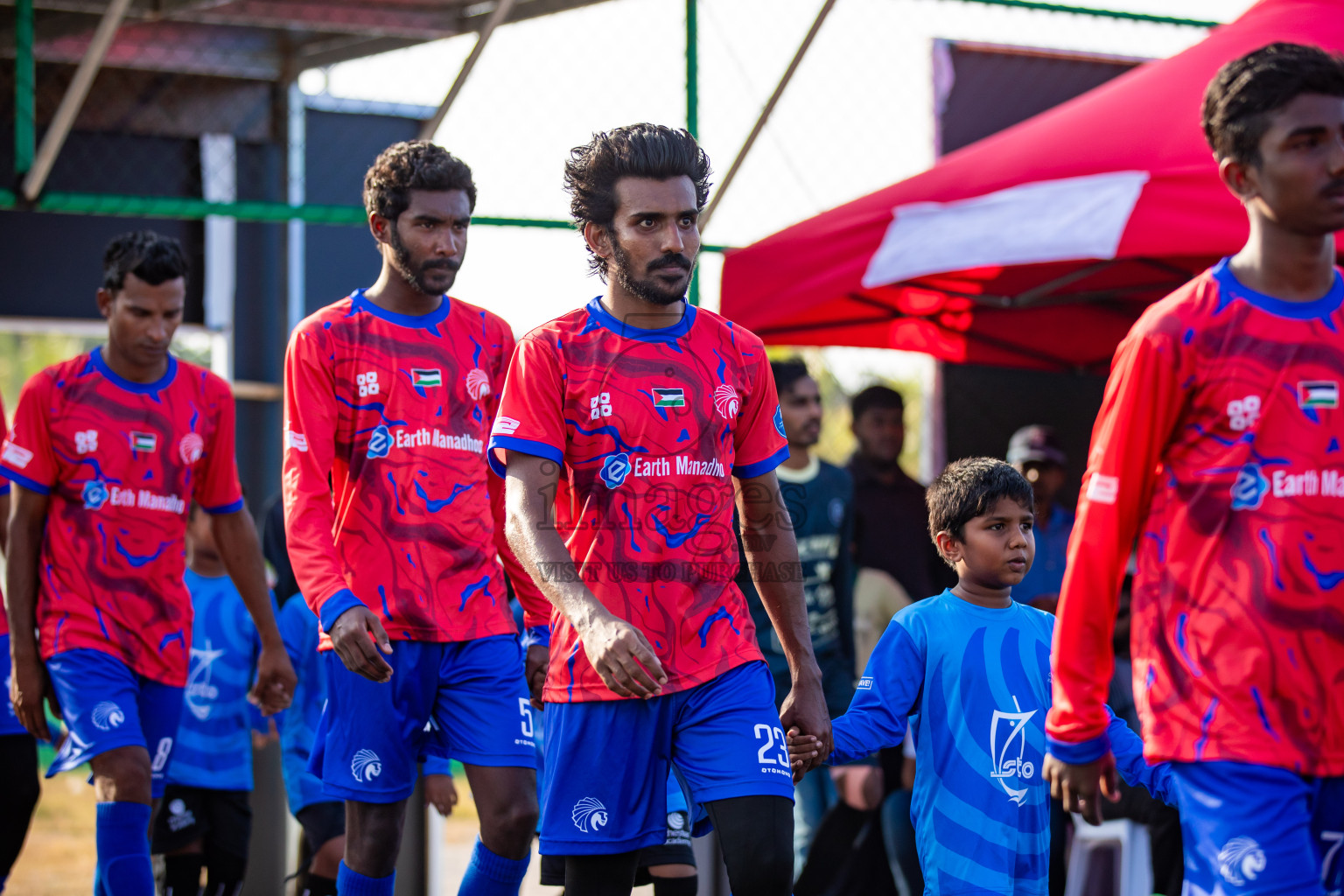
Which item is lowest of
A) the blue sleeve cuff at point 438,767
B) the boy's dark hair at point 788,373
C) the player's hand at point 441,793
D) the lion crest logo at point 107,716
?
the player's hand at point 441,793

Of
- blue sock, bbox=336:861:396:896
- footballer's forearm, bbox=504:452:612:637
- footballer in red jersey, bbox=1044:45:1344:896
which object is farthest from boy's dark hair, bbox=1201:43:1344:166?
blue sock, bbox=336:861:396:896

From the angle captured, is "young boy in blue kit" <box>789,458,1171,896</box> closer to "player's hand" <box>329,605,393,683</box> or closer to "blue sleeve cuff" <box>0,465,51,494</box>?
"player's hand" <box>329,605,393,683</box>

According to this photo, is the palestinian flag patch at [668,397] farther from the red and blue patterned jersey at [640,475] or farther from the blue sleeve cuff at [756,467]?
the blue sleeve cuff at [756,467]

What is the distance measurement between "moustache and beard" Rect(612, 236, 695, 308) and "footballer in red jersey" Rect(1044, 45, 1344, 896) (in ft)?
3.62

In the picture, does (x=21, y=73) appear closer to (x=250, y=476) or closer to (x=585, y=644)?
(x=250, y=476)

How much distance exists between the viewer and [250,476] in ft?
25.1

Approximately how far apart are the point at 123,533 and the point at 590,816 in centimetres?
225

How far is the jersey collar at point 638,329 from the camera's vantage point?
341cm

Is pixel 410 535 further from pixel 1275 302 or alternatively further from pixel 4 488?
pixel 1275 302

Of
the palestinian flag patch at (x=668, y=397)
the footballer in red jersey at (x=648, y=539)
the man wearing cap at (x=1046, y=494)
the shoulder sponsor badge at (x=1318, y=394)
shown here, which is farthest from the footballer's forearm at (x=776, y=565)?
the man wearing cap at (x=1046, y=494)

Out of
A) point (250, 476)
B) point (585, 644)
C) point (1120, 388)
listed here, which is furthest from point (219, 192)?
point (1120, 388)

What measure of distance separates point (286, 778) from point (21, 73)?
306cm

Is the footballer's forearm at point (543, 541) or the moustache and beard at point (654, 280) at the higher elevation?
the moustache and beard at point (654, 280)

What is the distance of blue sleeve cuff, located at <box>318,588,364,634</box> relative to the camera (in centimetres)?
368
